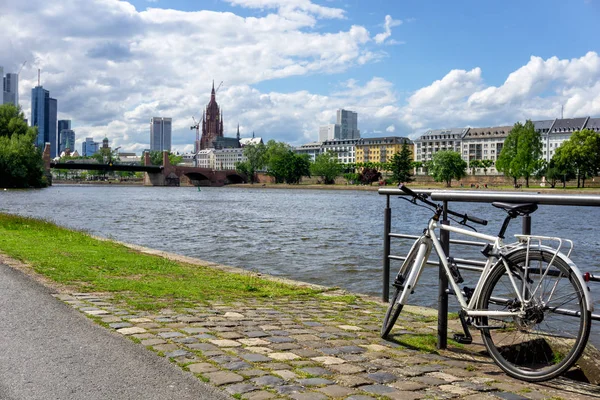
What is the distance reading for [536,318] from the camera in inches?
176

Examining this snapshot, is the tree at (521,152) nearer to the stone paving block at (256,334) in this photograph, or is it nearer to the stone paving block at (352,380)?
the stone paving block at (256,334)

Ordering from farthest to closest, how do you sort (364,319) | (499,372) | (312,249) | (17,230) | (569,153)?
(569,153) → (312,249) → (17,230) → (364,319) → (499,372)

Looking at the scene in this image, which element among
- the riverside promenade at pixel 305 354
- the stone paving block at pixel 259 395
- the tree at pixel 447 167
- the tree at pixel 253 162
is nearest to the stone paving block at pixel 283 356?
the riverside promenade at pixel 305 354

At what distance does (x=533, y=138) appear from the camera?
114 metres

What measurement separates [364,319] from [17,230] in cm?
1536

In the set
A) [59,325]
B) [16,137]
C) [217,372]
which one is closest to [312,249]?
[59,325]

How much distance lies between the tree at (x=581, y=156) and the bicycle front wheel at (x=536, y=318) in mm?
108556

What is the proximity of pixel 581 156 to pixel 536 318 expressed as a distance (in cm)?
10931

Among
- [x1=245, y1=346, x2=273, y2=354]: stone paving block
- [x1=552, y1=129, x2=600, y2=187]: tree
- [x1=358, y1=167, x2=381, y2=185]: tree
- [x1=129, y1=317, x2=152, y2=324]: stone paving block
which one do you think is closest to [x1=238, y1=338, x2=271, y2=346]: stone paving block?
[x1=245, y1=346, x2=273, y2=354]: stone paving block

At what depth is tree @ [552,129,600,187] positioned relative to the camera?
341 ft

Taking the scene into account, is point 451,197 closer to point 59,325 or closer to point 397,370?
point 397,370

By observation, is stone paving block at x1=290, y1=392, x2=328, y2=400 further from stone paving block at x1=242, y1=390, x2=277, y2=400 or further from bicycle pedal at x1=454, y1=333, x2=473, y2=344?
bicycle pedal at x1=454, y1=333, x2=473, y2=344

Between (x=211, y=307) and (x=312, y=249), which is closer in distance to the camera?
(x=211, y=307)

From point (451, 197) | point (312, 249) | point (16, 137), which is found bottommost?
point (312, 249)
